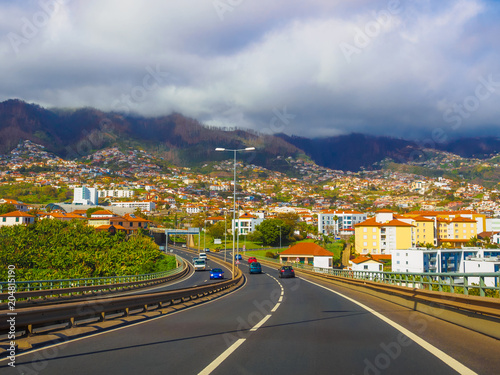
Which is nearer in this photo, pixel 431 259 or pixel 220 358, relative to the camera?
pixel 220 358

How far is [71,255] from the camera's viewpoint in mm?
68000

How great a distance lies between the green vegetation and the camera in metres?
64.6

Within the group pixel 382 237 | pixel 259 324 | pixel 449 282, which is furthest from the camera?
pixel 382 237

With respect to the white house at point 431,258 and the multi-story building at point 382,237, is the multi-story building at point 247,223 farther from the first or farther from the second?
the white house at point 431,258

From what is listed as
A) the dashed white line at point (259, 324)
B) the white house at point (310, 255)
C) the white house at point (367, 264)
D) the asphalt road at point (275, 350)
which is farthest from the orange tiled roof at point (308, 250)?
the asphalt road at point (275, 350)

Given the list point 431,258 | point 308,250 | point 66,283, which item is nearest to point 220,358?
point 66,283

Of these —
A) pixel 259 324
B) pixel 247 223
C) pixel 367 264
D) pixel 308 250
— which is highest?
pixel 247 223

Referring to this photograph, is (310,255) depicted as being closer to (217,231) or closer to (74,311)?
(217,231)

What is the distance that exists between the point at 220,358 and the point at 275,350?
3.79 ft

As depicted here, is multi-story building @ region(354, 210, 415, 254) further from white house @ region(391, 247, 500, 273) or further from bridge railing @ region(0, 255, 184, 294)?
bridge railing @ region(0, 255, 184, 294)

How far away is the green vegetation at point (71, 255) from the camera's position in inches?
2542

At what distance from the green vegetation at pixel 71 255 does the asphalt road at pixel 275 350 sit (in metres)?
54.9

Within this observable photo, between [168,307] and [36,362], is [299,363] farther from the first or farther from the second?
[168,307]

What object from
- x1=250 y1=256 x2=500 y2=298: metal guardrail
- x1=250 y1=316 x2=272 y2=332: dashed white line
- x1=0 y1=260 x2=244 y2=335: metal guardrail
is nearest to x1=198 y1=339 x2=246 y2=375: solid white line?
x1=250 y1=316 x2=272 y2=332: dashed white line
